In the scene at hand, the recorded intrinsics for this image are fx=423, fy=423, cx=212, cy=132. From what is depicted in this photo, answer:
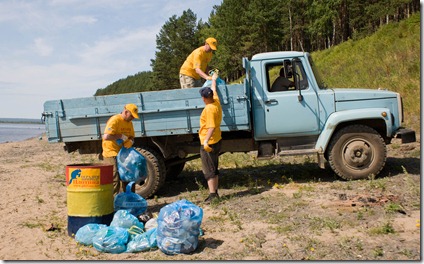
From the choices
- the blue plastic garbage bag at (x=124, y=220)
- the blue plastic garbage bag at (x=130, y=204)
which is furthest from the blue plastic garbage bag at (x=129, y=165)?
the blue plastic garbage bag at (x=124, y=220)

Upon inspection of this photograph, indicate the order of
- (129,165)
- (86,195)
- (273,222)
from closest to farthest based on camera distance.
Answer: (86,195) → (273,222) → (129,165)

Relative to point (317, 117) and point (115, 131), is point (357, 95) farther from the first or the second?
point (115, 131)

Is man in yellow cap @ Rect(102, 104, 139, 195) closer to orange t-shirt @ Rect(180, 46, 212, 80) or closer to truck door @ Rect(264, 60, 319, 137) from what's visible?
orange t-shirt @ Rect(180, 46, 212, 80)

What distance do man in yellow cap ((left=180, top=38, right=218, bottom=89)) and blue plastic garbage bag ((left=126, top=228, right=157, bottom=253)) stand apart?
370cm

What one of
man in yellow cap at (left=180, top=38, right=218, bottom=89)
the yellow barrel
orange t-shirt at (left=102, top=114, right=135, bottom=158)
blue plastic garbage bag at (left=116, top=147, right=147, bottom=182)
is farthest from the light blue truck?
the yellow barrel

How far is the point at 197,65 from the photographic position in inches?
314

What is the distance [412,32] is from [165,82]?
43.3 meters

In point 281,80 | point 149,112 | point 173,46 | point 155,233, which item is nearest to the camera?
point 155,233

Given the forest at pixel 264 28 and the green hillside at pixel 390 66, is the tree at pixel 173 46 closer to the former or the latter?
the forest at pixel 264 28

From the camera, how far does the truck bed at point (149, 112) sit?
7402 millimetres

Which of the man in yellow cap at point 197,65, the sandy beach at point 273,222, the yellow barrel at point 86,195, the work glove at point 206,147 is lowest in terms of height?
the sandy beach at point 273,222

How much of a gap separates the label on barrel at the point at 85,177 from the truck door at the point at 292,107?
3347mm

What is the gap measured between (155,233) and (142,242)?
7.2 inches

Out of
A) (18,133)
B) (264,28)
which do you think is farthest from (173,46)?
(18,133)
